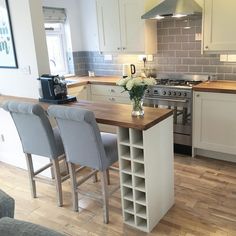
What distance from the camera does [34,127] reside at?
2.59 m

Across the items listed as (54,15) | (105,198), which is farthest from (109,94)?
(105,198)

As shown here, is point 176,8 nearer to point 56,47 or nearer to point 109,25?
point 109,25

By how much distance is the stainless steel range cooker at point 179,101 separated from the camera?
353 cm

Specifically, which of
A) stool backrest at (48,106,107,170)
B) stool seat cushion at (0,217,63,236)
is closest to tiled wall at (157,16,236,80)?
stool backrest at (48,106,107,170)

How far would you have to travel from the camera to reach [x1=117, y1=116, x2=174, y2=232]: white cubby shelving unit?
221cm

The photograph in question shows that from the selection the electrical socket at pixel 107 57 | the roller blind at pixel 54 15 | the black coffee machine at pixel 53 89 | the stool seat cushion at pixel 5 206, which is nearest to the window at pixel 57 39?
the roller blind at pixel 54 15

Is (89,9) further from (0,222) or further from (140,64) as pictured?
(0,222)

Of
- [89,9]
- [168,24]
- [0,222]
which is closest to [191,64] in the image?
[168,24]

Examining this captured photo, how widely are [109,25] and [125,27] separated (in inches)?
11.1

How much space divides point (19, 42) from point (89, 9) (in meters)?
1.91

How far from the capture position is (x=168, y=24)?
400 cm

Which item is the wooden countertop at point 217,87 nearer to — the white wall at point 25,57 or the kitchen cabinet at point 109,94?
the kitchen cabinet at point 109,94

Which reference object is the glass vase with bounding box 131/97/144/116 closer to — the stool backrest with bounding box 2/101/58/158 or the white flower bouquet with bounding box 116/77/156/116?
the white flower bouquet with bounding box 116/77/156/116

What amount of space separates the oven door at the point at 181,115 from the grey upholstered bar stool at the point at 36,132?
5.06 feet
